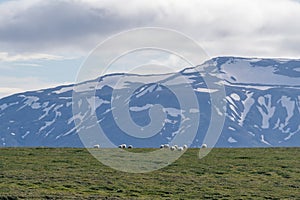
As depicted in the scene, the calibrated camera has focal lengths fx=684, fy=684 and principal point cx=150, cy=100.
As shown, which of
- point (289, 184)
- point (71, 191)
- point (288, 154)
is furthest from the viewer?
point (288, 154)

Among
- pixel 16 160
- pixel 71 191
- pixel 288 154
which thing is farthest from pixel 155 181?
pixel 288 154

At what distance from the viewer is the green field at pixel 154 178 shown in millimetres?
45469

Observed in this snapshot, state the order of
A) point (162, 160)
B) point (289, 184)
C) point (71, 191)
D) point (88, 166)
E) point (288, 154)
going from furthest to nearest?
point (288, 154) → point (162, 160) → point (88, 166) → point (289, 184) → point (71, 191)

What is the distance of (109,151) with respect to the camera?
67.3 metres

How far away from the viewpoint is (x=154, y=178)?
52.0m

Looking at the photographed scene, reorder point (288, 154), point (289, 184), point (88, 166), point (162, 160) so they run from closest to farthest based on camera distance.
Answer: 1. point (289, 184)
2. point (88, 166)
3. point (162, 160)
4. point (288, 154)

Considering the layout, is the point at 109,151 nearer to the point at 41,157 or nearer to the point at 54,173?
the point at 41,157

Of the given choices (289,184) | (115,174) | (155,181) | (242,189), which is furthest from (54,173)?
(289,184)

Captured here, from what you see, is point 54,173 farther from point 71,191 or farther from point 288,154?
point 288,154

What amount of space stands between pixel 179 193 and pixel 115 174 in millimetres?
8592

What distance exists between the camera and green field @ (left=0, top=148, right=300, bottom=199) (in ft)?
149

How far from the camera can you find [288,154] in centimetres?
6669

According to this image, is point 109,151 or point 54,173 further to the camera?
point 109,151

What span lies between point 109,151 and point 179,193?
72.2 feet
